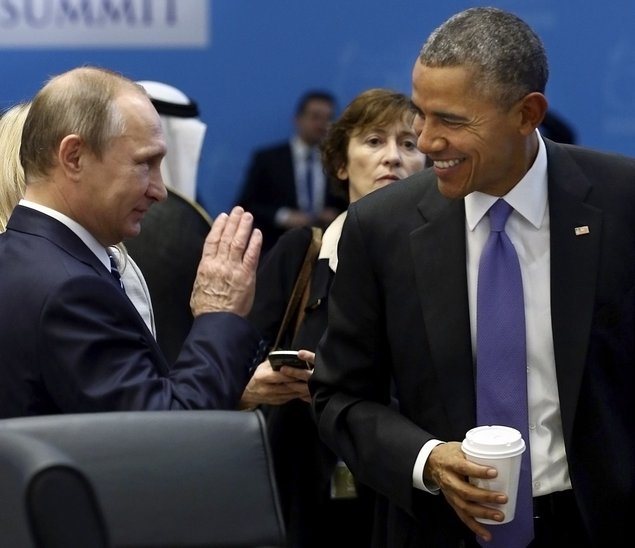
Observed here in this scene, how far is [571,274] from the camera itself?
2746mm

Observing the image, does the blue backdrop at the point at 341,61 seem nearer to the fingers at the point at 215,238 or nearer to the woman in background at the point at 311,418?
the woman in background at the point at 311,418

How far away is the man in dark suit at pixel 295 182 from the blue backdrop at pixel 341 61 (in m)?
0.10

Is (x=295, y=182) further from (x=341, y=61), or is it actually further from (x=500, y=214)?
(x=500, y=214)

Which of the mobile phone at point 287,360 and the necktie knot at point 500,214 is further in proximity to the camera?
the mobile phone at point 287,360

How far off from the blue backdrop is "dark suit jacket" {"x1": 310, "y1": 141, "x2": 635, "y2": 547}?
18.4ft

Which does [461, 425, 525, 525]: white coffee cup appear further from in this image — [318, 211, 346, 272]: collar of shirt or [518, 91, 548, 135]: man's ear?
[318, 211, 346, 272]: collar of shirt

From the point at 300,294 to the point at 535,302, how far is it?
1.35 metres

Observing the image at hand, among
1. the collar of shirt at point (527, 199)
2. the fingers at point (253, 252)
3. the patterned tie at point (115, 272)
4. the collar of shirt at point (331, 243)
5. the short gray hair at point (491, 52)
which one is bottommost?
the collar of shirt at point (331, 243)

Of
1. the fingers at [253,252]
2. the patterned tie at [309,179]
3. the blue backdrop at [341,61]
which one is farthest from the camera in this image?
the patterned tie at [309,179]

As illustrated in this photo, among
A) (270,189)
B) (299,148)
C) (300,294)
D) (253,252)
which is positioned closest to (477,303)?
(253,252)

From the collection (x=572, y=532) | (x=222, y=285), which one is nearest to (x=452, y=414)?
(x=572, y=532)

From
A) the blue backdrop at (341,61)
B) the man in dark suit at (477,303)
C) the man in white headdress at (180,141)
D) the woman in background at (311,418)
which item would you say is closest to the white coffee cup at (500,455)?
the man in dark suit at (477,303)

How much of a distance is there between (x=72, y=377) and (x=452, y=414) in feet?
2.60

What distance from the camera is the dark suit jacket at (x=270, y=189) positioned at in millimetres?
8930
